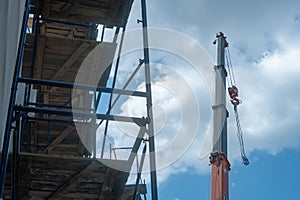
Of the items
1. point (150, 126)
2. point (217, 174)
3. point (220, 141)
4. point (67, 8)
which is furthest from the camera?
point (220, 141)

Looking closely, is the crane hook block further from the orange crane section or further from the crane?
the orange crane section

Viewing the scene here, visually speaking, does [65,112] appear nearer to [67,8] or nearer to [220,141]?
[67,8]

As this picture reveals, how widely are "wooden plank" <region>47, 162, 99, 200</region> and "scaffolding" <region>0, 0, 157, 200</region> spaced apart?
0.01 m

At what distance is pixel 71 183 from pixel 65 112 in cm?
105

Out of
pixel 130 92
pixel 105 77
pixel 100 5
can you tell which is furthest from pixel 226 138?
pixel 130 92

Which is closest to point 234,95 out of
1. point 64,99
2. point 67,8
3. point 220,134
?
point 220,134

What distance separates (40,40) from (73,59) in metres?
0.65

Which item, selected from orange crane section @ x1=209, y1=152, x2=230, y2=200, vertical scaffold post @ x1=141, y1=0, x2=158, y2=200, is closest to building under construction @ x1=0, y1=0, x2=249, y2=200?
vertical scaffold post @ x1=141, y1=0, x2=158, y2=200

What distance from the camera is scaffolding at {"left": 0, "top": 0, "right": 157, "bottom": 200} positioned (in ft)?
16.8

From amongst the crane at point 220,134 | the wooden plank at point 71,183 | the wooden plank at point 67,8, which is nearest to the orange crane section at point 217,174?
the crane at point 220,134

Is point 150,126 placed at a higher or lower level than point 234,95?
lower

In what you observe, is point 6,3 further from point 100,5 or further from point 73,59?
point 73,59

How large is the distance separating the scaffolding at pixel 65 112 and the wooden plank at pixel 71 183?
1 centimetres

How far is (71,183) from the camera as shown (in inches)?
222
